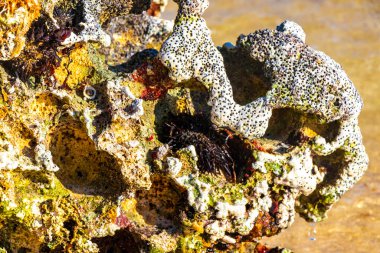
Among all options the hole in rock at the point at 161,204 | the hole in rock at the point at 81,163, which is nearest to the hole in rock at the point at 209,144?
the hole in rock at the point at 161,204

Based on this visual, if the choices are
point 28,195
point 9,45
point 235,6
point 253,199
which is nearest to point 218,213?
point 253,199

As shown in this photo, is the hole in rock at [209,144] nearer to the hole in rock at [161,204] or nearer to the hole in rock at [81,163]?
the hole in rock at [161,204]

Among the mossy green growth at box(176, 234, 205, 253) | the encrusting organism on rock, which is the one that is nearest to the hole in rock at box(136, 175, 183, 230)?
the mossy green growth at box(176, 234, 205, 253)

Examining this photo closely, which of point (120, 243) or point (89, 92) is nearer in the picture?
point (89, 92)

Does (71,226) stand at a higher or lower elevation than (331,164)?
lower

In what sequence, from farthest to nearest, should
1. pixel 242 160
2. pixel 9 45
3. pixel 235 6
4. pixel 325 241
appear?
1. pixel 235 6
2. pixel 325 241
3. pixel 242 160
4. pixel 9 45

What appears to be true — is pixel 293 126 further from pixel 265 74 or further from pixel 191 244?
pixel 191 244

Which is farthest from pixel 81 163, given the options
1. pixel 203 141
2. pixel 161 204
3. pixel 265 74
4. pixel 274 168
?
pixel 265 74

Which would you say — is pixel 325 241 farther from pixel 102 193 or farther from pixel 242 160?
pixel 102 193
